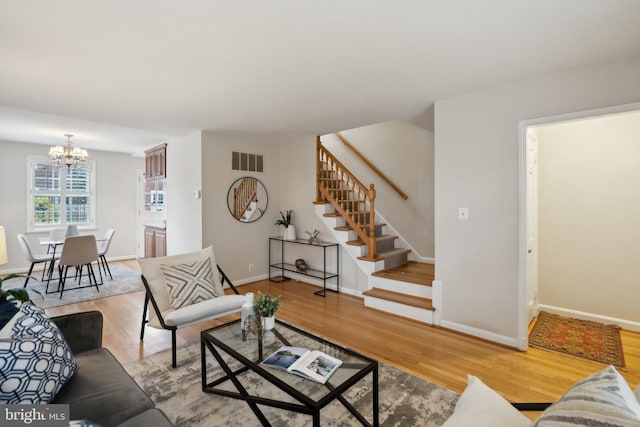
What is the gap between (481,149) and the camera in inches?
114

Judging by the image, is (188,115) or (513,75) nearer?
(513,75)

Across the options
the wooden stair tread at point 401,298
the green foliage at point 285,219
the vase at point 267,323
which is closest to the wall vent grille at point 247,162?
the green foliage at point 285,219

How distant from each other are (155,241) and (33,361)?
191 inches

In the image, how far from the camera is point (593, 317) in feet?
10.6

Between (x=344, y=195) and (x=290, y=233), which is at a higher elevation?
(x=344, y=195)

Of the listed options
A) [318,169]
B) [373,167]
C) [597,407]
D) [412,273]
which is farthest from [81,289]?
[597,407]

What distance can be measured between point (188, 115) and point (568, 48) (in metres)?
3.66

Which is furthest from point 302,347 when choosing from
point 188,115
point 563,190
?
point 563,190

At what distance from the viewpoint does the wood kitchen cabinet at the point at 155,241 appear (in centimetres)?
543

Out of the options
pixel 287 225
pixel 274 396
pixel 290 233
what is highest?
pixel 287 225

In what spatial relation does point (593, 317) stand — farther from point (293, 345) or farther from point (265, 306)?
point (265, 306)

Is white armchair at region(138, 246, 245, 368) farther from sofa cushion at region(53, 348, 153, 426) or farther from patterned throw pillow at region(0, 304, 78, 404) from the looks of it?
patterned throw pillow at region(0, 304, 78, 404)

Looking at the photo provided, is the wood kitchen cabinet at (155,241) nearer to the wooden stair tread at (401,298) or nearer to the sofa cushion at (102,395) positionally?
the wooden stair tread at (401,298)

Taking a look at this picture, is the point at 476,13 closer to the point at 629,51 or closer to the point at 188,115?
the point at 629,51
